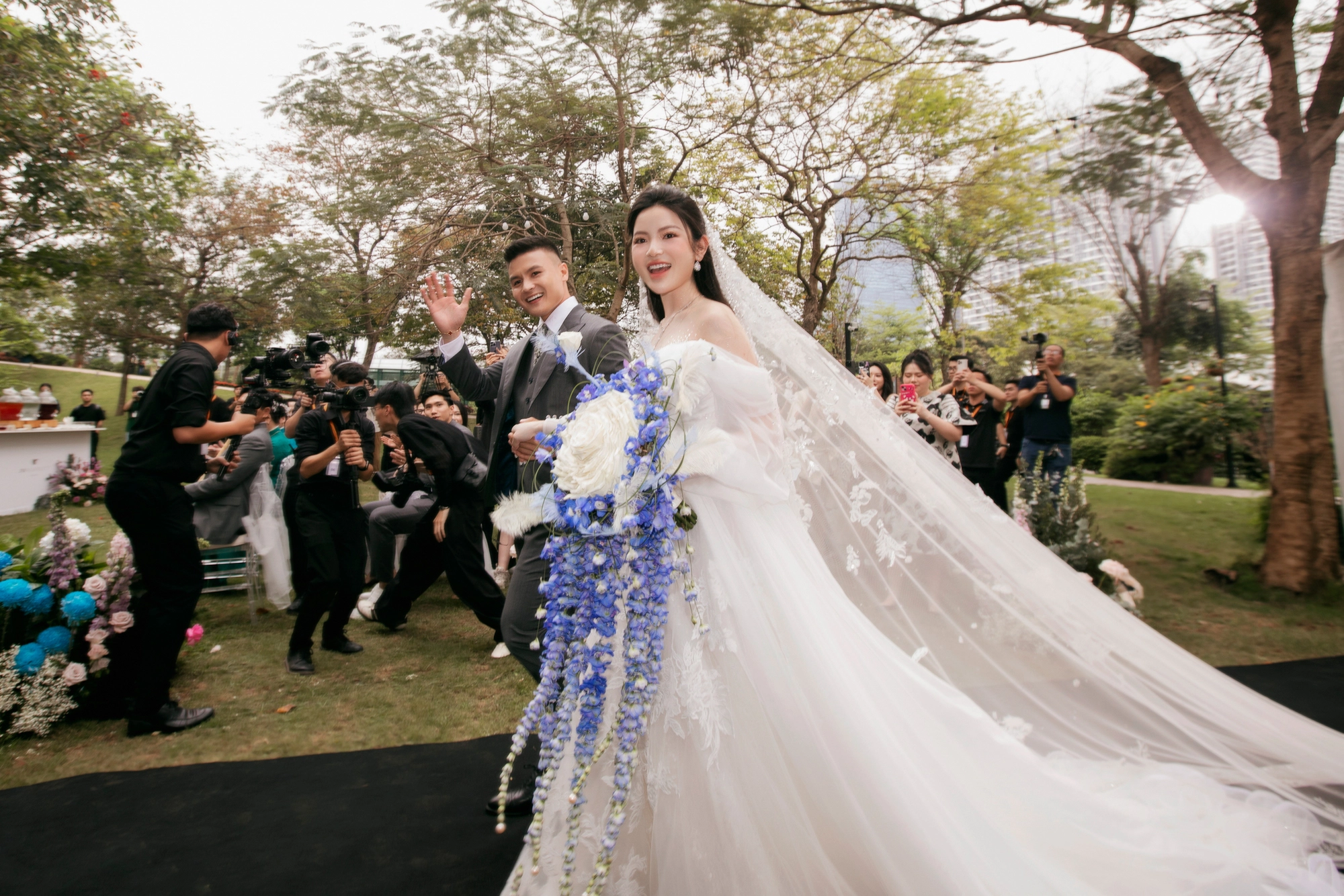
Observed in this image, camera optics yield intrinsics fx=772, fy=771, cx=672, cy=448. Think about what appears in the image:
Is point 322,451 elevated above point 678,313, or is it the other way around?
point 678,313

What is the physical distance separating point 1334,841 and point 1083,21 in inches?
249

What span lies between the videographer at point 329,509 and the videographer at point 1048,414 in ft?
18.1

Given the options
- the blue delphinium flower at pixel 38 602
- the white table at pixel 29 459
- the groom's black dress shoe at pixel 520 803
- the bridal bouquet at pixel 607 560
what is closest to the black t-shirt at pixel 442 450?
the blue delphinium flower at pixel 38 602

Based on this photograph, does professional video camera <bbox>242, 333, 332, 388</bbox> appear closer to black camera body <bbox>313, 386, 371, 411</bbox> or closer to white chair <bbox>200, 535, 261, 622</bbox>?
black camera body <bbox>313, 386, 371, 411</bbox>

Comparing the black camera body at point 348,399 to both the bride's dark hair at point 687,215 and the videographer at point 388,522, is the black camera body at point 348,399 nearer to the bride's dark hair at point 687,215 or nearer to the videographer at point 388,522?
the videographer at point 388,522

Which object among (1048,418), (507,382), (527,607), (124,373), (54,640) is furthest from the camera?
(124,373)

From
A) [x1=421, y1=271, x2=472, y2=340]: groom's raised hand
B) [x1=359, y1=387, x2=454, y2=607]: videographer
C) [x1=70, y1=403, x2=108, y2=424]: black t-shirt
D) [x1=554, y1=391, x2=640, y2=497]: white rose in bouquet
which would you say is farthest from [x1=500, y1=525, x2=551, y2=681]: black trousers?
[x1=70, y1=403, x2=108, y2=424]: black t-shirt

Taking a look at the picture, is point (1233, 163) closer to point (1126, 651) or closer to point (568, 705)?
point (1126, 651)

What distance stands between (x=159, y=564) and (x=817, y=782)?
325 centimetres

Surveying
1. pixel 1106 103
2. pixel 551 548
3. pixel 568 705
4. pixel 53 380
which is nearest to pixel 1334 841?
pixel 568 705

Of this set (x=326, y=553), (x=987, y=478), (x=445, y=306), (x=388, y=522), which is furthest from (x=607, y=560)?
(x=987, y=478)

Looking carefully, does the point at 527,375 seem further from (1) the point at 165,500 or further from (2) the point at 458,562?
(2) the point at 458,562

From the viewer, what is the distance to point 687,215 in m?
2.59

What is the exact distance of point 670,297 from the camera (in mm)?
2648
